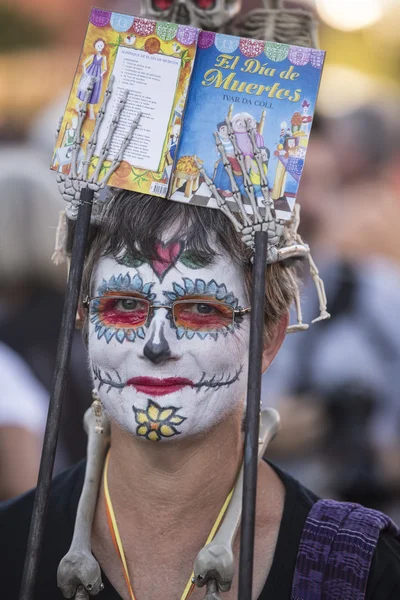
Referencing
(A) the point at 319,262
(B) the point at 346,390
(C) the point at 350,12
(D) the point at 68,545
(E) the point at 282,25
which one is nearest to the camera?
(D) the point at 68,545

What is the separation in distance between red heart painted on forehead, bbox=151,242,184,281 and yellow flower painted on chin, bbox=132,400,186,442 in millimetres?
341

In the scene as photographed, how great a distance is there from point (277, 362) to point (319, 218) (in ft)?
2.65

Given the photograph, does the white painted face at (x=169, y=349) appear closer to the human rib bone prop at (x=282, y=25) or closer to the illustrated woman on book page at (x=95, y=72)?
the illustrated woman on book page at (x=95, y=72)

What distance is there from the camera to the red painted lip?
108 inches

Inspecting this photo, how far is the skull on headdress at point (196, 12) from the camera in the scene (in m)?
3.01

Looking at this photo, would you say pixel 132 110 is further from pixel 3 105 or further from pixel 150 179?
pixel 3 105

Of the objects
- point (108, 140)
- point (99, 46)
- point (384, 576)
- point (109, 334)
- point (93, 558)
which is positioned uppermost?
point (99, 46)

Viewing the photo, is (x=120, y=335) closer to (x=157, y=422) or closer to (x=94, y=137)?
(x=157, y=422)

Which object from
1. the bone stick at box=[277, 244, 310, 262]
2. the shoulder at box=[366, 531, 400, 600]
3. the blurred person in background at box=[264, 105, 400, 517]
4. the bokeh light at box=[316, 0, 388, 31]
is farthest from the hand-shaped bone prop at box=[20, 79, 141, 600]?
the bokeh light at box=[316, 0, 388, 31]

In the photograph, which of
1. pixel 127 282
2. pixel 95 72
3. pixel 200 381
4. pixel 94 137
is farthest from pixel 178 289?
pixel 95 72

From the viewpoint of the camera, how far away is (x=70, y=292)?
2.75 meters

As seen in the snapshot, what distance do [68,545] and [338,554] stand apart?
2.40 ft

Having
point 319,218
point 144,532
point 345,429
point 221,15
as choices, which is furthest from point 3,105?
point 144,532

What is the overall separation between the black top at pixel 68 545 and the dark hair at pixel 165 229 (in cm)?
63
